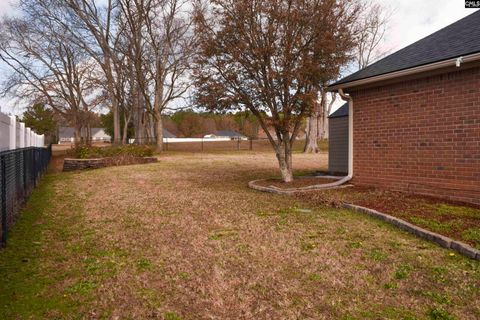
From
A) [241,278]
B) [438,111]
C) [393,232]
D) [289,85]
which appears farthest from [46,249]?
[438,111]

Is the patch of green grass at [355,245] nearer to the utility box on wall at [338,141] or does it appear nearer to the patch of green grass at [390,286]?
A: the patch of green grass at [390,286]

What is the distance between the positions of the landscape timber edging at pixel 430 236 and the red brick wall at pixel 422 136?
1984 millimetres

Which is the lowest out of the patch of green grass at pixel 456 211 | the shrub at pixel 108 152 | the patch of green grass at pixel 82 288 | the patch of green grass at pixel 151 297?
the patch of green grass at pixel 151 297

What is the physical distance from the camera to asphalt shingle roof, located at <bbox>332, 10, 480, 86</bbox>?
682 centimetres

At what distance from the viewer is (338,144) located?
11445 millimetres

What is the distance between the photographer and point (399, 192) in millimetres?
7766

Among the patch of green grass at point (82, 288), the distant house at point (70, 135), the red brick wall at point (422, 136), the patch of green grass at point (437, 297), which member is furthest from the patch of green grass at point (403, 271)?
the distant house at point (70, 135)

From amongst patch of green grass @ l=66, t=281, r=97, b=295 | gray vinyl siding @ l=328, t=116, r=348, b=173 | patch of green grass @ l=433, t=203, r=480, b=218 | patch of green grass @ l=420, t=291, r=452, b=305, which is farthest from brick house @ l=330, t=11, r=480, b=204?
patch of green grass @ l=66, t=281, r=97, b=295

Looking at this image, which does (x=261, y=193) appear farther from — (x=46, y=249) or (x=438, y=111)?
(x=46, y=249)

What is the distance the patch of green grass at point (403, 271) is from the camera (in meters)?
3.55

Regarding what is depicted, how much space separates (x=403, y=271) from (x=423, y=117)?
4.71 meters

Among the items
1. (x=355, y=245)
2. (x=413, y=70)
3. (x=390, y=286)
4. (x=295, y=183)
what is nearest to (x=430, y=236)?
(x=355, y=245)

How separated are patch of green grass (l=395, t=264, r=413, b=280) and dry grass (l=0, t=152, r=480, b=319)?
0.01m

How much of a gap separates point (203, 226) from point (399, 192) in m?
4.52
